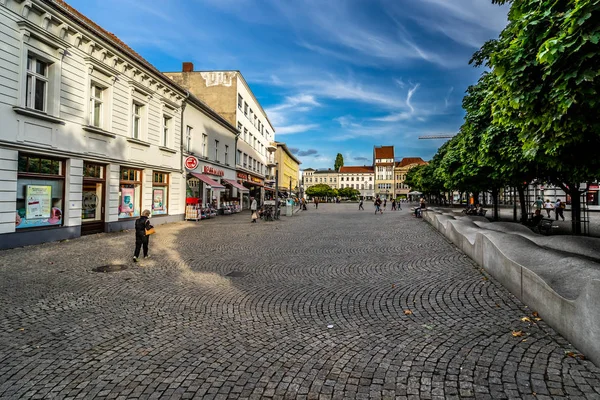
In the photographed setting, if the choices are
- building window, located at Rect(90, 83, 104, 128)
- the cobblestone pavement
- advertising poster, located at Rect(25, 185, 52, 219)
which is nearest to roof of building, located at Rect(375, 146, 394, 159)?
building window, located at Rect(90, 83, 104, 128)

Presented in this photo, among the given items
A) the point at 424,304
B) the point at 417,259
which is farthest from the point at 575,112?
the point at 417,259

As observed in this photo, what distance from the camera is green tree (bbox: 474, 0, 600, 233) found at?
12.5ft

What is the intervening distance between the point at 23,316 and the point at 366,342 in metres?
4.98

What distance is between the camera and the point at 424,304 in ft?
18.3

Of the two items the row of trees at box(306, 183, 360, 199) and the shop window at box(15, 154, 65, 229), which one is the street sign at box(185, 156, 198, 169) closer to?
the shop window at box(15, 154, 65, 229)

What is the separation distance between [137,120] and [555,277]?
1802cm

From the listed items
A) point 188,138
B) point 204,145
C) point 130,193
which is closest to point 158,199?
point 130,193

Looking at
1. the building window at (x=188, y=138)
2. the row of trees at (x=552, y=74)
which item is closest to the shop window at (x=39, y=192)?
the building window at (x=188, y=138)

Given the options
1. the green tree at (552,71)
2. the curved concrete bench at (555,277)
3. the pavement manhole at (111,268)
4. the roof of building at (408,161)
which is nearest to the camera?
the curved concrete bench at (555,277)

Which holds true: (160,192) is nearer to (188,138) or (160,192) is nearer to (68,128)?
(188,138)

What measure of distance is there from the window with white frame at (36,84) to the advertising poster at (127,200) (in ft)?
17.3

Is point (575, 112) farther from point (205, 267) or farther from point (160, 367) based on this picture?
point (205, 267)

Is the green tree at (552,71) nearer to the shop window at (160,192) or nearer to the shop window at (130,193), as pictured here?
the shop window at (130,193)

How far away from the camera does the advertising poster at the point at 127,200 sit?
15.8 meters
